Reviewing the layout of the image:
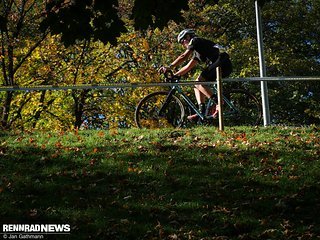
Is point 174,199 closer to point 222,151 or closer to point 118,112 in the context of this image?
point 222,151

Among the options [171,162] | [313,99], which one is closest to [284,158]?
[171,162]

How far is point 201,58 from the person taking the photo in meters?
11.8

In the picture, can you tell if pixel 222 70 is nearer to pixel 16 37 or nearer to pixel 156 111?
pixel 156 111

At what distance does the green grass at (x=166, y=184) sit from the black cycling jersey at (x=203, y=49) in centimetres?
148

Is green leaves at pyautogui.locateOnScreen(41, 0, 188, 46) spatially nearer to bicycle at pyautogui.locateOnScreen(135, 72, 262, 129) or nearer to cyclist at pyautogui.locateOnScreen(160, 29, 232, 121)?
cyclist at pyautogui.locateOnScreen(160, 29, 232, 121)

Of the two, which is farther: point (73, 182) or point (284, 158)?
point (284, 158)

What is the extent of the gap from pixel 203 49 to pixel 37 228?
5869 millimetres

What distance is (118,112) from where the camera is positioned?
23.9m

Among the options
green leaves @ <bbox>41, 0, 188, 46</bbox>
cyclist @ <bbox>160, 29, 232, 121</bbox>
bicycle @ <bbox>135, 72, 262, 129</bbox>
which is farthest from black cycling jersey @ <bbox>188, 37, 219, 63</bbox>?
green leaves @ <bbox>41, 0, 188, 46</bbox>

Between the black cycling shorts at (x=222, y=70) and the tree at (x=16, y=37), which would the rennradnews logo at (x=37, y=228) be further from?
the tree at (x=16, y=37)

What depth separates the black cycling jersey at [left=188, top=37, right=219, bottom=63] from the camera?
37.6 ft

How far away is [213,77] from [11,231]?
641 centimetres

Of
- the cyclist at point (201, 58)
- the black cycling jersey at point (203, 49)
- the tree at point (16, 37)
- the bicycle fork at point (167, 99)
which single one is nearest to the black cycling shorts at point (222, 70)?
the cyclist at point (201, 58)

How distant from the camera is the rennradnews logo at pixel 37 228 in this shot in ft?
22.4
